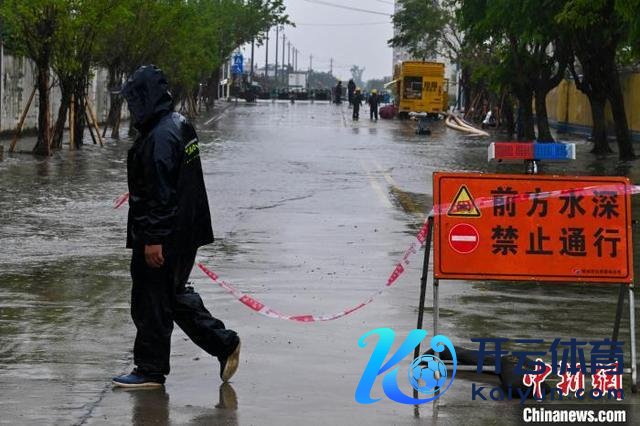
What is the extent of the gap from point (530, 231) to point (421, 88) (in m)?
62.7

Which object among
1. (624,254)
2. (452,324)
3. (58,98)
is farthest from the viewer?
(58,98)

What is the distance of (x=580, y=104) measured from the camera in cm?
5628

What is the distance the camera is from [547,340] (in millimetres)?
9727

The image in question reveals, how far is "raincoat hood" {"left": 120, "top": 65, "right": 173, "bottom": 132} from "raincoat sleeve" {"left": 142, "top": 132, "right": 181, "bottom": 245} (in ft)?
0.63

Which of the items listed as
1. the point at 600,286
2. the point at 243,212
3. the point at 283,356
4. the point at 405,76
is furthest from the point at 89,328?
the point at 405,76

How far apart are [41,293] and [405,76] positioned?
197 feet

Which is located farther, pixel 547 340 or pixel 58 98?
pixel 58 98

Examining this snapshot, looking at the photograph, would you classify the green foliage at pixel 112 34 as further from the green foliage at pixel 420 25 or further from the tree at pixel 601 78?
the green foliage at pixel 420 25

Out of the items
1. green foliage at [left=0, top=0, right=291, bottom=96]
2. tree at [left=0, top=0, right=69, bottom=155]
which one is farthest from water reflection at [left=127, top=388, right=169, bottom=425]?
tree at [left=0, top=0, right=69, bottom=155]

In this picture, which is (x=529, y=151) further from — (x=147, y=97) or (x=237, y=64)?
(x=237, y=64)

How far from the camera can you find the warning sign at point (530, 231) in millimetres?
8359

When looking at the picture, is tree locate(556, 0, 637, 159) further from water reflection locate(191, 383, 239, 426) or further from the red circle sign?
water reflection locate(191, 383, 239, 426)

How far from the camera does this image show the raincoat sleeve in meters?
7.91

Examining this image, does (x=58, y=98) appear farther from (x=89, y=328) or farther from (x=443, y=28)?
(x=89, y=328)
